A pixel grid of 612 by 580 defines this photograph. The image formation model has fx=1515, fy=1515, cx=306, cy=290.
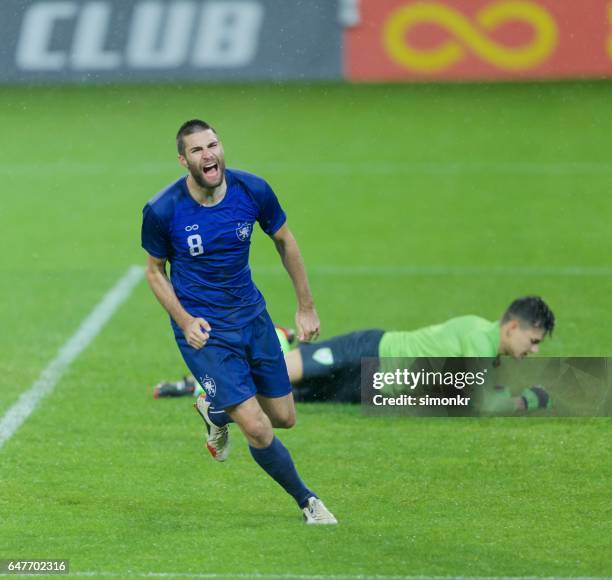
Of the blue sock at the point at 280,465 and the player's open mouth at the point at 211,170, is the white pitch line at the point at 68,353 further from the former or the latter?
the player's open mouth at the point at 211,170

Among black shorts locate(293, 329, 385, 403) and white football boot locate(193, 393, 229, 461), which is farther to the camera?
black shorts locate(293, 329, 385, 403)

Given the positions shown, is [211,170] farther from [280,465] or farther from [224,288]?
[280,465]

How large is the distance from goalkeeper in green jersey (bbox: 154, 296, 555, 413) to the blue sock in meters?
2.43

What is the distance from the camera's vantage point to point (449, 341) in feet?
33.7

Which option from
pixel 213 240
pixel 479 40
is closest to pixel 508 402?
pixel 213 240

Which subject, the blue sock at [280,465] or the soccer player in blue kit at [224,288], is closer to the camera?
the soccer player in blue kit at [224,288]

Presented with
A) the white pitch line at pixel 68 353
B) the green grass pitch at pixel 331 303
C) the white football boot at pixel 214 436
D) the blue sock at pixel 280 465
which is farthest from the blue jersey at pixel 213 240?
the white pitch line at pixel 68 353

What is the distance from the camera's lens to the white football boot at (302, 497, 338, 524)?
8.06m

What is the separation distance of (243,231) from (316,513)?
155 cm

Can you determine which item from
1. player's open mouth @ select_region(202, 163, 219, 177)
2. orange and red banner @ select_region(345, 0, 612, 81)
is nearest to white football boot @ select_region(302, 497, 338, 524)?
player's open mouth @ select_region(202, 163, 219, 177)

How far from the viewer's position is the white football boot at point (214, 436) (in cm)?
869

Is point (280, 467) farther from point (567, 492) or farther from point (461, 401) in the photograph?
point (461, 401)

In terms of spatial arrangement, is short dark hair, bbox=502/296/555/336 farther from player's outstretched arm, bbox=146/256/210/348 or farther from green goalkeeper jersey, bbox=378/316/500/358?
player's outstretched arm, bbox=146/256/210/348

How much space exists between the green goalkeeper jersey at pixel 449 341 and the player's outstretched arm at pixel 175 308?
2.85 metres
